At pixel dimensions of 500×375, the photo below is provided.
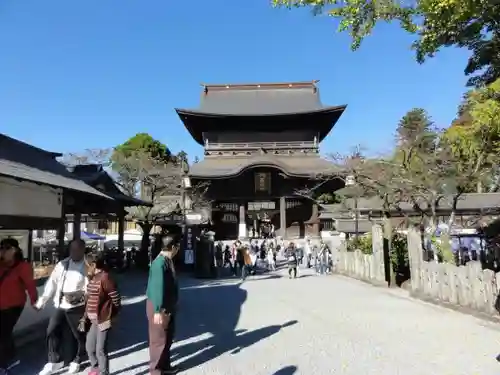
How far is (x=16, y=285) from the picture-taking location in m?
4.84

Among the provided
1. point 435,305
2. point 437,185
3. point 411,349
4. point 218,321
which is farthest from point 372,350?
point 437,185

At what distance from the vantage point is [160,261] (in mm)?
4656

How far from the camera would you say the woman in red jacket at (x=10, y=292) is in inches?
186

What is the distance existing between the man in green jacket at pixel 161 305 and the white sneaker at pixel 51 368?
1216mm

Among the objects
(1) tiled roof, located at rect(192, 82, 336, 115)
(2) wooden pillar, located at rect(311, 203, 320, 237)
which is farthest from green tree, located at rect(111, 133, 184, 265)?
(2) wooden pillar, located at rect(311, 203, 320, 237)

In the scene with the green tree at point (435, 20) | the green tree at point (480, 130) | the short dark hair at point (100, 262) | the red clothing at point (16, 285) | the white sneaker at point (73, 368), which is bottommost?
the white sneaker at point (73, 368)

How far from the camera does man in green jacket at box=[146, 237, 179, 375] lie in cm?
457

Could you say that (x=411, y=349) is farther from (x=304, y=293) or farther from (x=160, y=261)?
(x=304, y=293)

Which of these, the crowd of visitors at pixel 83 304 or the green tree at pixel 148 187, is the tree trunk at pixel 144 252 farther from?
the crowd of visitors at pixel 83 304

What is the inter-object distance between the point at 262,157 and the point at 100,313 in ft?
86.7

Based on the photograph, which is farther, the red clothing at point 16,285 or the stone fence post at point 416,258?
the stone fence post at point 416,258

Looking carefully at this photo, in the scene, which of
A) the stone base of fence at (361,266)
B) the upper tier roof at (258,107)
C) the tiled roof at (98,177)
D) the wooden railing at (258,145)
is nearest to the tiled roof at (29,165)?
the tiled roof at (98,177)

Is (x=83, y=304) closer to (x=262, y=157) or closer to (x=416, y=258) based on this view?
(x=416, y=258)

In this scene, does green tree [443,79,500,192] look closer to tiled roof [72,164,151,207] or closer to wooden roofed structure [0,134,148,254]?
wooden roofed structure [0,134,148,254]
